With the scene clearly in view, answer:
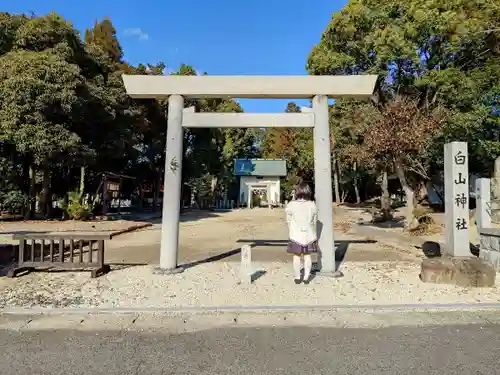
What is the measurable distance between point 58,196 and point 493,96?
2083 cm

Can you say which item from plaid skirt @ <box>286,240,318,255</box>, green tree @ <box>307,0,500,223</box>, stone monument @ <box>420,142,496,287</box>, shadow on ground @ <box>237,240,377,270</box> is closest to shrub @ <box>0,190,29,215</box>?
shadow on ground @ <box>237,240,377,270</box>

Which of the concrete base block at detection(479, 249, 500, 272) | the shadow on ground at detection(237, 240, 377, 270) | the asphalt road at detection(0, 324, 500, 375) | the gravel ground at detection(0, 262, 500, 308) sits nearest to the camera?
the asphalt road at detection(0, 324, 500, 375)

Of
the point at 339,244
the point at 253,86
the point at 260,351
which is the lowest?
the point at 260,351

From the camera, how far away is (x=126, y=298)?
17.1ft

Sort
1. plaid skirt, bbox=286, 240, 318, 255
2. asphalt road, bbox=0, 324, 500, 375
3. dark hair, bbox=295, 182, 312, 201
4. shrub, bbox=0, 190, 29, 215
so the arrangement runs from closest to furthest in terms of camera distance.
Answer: asphalt road, bbox=0, 324, 500, 375 → plaid skirt, bbox=286, 240, 318, 255 → dark hair, bbox=295, 182, 312, 201 → shrub, bbox=0, 190, 29, 215

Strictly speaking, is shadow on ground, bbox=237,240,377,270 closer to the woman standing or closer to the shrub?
the woman standing

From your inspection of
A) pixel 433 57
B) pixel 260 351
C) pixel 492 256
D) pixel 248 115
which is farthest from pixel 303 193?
pixel 433 57

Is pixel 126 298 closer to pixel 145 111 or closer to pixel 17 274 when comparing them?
pixel 17 274

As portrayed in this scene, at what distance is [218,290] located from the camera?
561cm

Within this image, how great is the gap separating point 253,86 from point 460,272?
453 centimetres

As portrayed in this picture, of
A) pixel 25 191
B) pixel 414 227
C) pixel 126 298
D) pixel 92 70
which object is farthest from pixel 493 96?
pixel 25 191

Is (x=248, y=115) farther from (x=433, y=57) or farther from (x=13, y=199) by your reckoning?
(x=13, y=199)

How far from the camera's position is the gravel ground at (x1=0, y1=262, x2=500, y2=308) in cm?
502

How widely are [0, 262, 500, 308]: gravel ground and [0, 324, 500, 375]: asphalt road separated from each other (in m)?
1.01
